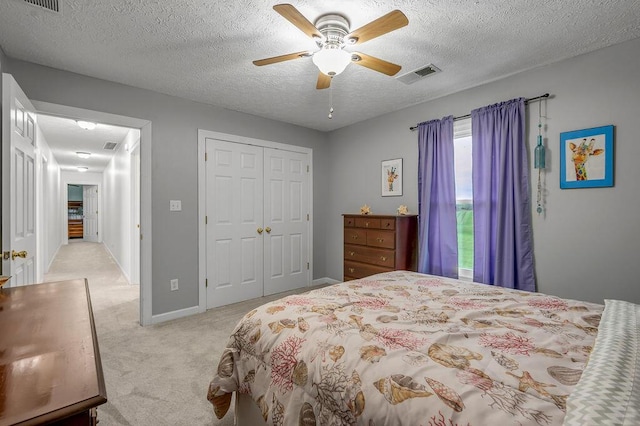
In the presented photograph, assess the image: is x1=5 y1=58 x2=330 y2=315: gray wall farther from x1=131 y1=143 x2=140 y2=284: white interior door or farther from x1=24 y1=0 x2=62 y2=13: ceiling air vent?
x1=131 y1=143 x2=140 y2=284: white interior door

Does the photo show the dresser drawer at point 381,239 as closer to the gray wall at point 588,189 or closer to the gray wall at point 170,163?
the gray wall at point 588,189

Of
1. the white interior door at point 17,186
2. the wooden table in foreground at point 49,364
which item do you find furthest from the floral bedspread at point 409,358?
the white interior door at point 17,186

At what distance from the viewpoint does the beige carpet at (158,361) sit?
183 cm

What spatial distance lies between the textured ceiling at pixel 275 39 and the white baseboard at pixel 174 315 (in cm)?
241

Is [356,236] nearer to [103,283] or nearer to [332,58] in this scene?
Result: [332,58]

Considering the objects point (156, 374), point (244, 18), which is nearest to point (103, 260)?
point (156, 374)

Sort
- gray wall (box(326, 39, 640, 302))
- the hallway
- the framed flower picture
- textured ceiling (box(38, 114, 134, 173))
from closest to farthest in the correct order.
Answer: gray wall (box(326, 39, 640, 302)) < the hallway < the framed flower picture < textured ceiling (box(38, 114, 134, 173))

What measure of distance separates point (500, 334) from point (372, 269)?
91.0 inches

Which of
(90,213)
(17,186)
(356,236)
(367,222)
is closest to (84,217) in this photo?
(90,213)

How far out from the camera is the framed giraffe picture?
2.34 metres

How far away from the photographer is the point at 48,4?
186cm

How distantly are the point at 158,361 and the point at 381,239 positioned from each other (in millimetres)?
2446

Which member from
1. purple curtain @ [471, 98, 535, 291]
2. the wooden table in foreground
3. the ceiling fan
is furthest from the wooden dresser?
the wooden table in foreground

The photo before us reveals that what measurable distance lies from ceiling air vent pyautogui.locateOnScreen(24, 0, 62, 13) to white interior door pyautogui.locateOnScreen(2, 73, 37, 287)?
474 mm
